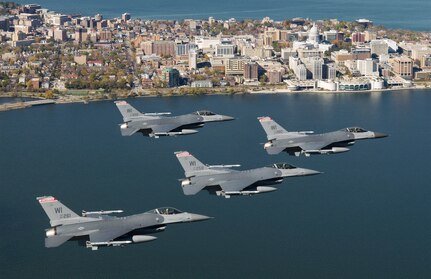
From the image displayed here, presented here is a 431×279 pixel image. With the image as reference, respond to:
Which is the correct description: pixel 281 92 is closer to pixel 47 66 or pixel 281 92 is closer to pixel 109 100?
pixel 109 100

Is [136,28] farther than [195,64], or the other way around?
[136,28]

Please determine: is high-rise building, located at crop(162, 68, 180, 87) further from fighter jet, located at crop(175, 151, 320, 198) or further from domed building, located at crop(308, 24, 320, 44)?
fighter jet, located at crop(175, 151, 320, 198)

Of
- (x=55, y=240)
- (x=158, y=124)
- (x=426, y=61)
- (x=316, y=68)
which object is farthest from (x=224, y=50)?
(x=55, y=240)

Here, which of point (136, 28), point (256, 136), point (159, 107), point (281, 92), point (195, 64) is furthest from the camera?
point (136, 28)

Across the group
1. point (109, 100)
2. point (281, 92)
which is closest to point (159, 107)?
point (109, 100)

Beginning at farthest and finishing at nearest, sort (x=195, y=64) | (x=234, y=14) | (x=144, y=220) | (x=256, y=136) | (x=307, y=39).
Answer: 1. (x=234, y=14)
2. (x=307, y=39)
3. (x=195, y=64)
4. (x=256, y=136)
5. (x=144, y=220)

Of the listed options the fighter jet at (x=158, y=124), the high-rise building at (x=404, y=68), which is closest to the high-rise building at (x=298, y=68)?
the high-rise building at (x=404, y=68)

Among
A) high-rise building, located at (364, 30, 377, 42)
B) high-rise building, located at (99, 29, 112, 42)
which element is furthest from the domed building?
high-rise building, located at (99, 29, 112, 42)

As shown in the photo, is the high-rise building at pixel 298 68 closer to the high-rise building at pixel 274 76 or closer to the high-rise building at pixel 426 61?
the high-rise building at pixel 274 76
